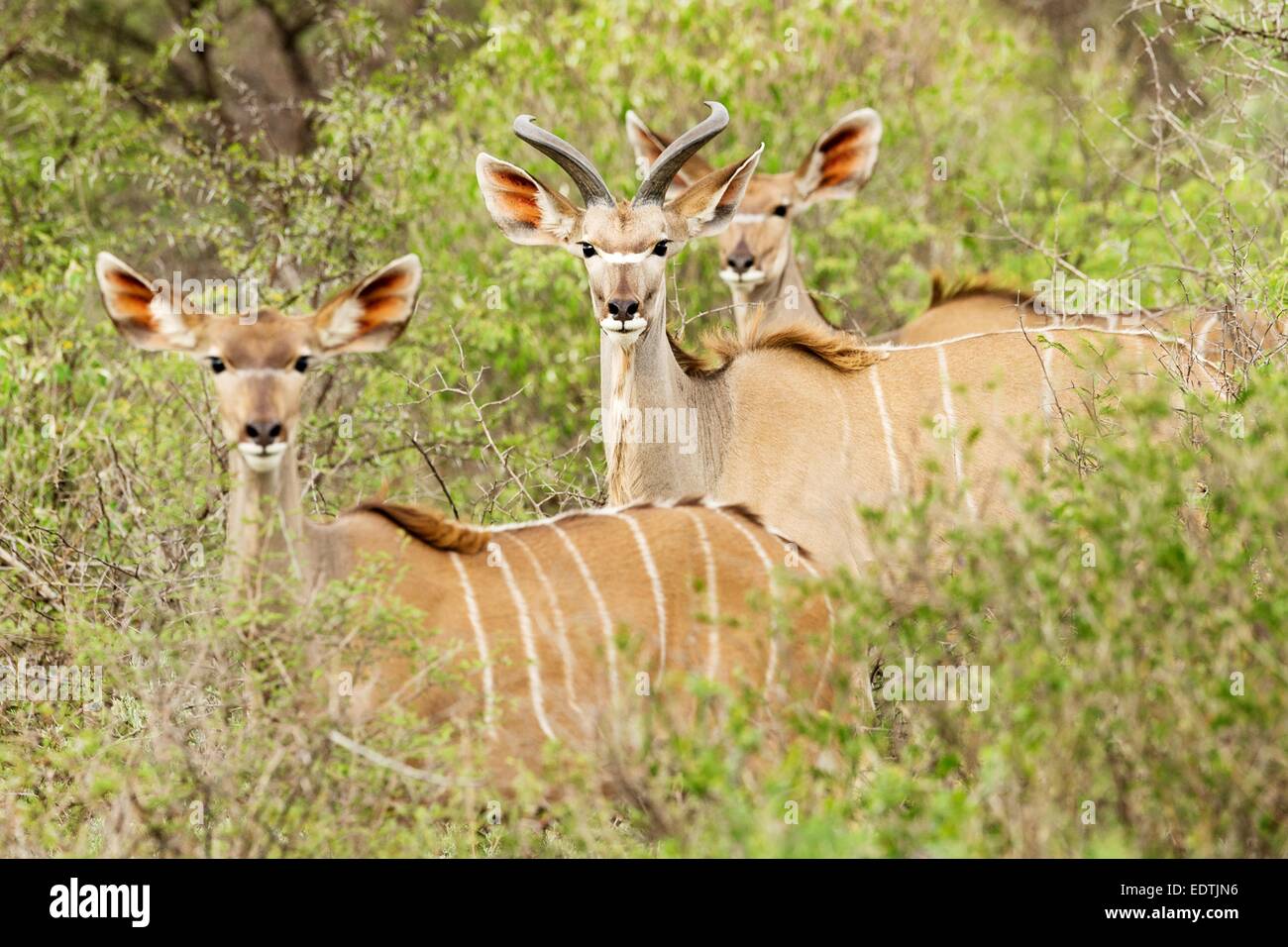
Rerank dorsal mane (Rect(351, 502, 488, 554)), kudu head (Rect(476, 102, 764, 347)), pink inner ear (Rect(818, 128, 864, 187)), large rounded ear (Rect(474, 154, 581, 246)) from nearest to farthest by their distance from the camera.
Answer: dorsal mane (Rect(351, 502, 488, 554))
kudu head (Rect(476, 102, 764, 347))
large rounded ear (Rect(474, 154, 581, 246))
pink inner ear (Rect(818, 128, 864, 187))

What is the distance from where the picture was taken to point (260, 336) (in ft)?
12.2

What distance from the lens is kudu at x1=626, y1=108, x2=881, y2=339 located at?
6.01 metres

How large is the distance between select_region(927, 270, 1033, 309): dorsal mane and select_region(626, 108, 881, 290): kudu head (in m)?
0.46

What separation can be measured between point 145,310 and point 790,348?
1.83 metres

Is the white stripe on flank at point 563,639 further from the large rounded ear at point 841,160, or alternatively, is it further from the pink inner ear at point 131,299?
the large rounded ear at point 841,160

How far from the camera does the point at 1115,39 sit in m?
9.75

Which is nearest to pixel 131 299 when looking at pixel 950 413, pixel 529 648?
pixel 529 648

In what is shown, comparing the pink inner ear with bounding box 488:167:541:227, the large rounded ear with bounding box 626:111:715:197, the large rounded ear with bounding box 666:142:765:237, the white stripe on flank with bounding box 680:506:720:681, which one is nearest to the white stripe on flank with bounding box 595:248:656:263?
the large rounded ear with bounding box 666:142:765:237

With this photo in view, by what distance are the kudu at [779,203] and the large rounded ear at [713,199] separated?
3.30 feet

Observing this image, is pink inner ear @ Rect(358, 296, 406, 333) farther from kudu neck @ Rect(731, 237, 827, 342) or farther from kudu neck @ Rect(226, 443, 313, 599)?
kudu neck @ Rect(731, 237, 827, 342)

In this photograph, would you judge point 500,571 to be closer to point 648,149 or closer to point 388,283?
point 388,283

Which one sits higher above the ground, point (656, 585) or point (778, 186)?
point (778, 186)

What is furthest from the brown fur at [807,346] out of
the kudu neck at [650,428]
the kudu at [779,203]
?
the kudu at [779,203]

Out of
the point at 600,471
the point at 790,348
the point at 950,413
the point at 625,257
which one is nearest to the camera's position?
the point at 625,257
